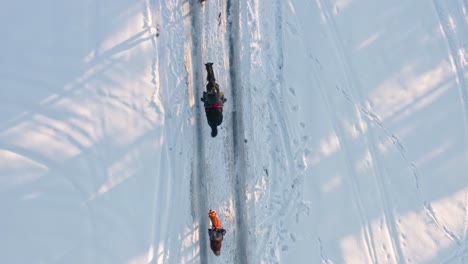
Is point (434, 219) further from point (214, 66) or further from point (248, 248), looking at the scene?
point (214, 66)

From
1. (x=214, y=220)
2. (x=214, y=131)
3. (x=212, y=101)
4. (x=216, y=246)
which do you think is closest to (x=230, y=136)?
(x=214, y=131)

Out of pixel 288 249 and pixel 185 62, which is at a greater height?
pixel 185 62

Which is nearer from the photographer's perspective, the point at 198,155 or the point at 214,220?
the point at 214,220

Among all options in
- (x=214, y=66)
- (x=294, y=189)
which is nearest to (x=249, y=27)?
(x=214, y=66)

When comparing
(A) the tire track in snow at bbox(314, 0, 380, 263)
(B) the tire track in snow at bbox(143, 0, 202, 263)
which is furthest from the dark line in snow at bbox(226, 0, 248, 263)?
(A) the tire track in snow at bbox(314, 0, 380, 263)

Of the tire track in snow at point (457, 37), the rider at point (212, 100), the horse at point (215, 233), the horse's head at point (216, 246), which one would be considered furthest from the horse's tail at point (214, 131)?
the tire track in snow at point (457, 37)

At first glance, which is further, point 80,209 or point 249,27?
point 249,27

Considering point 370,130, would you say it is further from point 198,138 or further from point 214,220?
point 214,220
